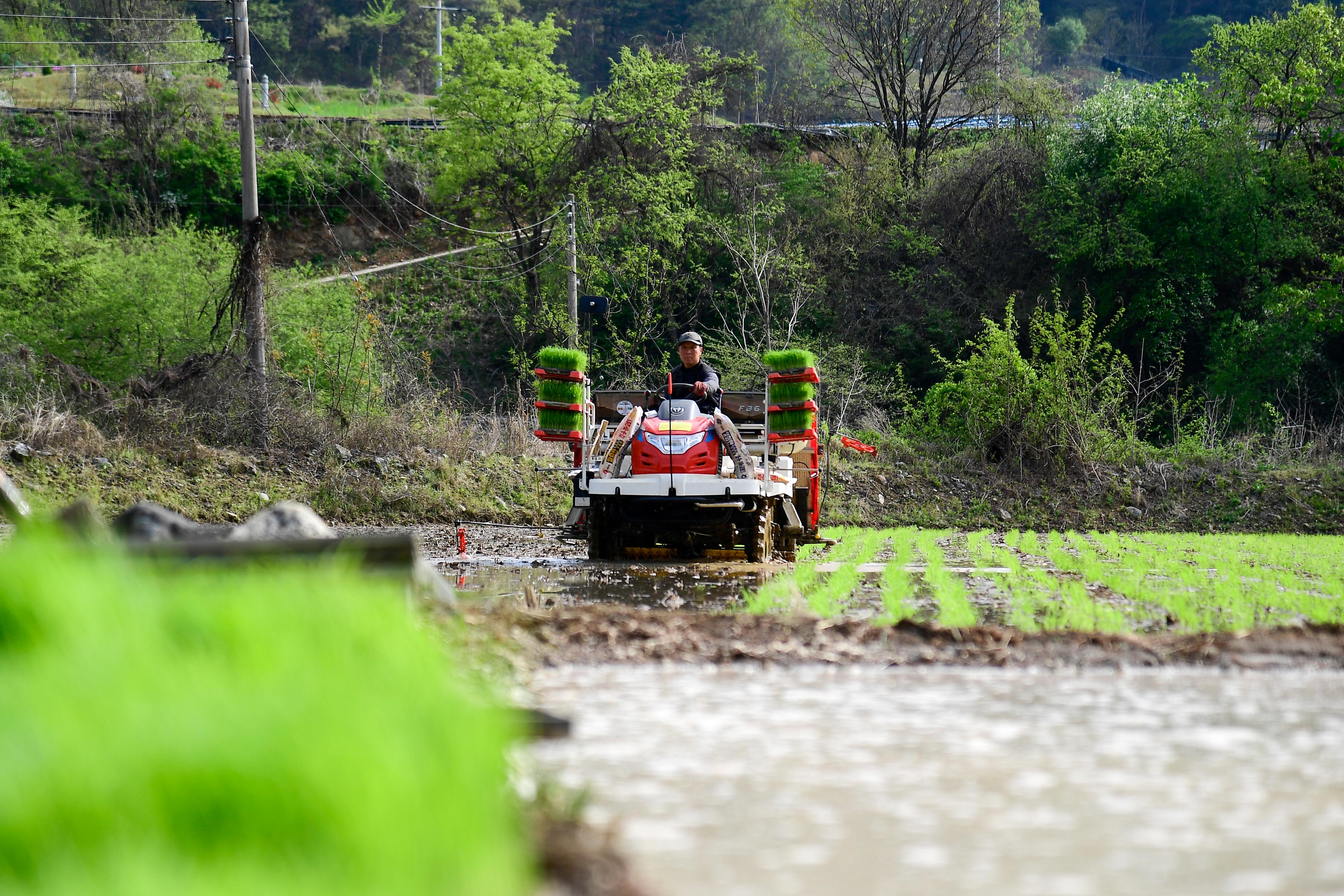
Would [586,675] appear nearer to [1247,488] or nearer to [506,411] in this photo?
[1247,488]

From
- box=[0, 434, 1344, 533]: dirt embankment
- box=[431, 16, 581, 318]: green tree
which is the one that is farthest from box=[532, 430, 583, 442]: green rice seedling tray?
box=[431, 16, 581, 318]: green tree

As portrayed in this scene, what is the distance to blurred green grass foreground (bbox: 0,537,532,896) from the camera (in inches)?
106

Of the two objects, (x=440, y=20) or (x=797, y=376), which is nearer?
(x=797, y=376)

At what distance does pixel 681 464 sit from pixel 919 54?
39.6 metres

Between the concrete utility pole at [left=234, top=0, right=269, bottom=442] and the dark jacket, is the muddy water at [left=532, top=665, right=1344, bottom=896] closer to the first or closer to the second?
the dark jacket

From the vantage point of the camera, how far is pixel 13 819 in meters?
2.72

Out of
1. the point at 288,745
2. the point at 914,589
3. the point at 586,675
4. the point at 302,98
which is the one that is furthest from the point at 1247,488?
the point at 302,98

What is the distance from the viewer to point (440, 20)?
5959 centimetres

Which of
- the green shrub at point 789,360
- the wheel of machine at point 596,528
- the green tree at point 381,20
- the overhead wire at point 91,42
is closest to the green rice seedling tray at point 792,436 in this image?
the green shrub at point 789,360

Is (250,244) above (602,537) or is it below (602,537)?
above

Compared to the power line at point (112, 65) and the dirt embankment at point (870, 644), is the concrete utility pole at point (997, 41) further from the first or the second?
the dirt embankment at point (870, 644)

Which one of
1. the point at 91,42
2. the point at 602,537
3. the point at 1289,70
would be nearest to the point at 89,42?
the point at 91,42

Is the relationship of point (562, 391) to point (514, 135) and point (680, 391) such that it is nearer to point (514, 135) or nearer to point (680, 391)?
point (680, 391)

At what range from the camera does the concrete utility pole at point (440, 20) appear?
182ft
